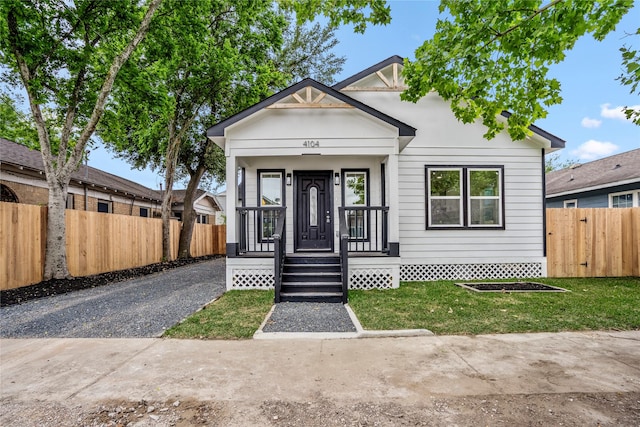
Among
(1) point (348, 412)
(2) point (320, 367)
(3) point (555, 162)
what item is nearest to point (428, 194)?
(2) point (320, 367)

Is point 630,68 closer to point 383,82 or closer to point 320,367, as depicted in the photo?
point 320,367

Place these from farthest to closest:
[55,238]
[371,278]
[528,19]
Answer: [55,238] → [371,278] → [528,19]

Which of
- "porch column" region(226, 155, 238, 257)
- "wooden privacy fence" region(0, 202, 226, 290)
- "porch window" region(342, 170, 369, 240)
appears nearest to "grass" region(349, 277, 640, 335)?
"porch window" region(342, 170, 369, 240)

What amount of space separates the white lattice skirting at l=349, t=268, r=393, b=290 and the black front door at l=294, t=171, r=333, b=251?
1.49 meters

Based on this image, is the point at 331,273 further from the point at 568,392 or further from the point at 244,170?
the point at 568,392

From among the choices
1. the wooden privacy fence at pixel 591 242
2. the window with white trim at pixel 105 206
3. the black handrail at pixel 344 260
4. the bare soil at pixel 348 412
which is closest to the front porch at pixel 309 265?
the black handrail at pixel 344 260

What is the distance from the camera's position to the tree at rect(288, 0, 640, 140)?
159 inches

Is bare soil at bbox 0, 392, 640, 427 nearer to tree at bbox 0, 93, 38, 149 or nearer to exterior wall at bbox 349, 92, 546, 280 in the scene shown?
exterior wall at bbox 349, 92, 546, 280

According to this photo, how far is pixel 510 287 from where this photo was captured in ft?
23.2

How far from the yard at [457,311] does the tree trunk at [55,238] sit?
457 centimetres

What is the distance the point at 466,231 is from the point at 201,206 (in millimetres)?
20549

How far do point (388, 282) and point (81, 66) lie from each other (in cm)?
958

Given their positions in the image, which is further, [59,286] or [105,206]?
[105,206]

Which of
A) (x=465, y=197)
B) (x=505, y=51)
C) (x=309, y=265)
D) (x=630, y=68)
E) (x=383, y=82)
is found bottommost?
(x=309, y=265)
